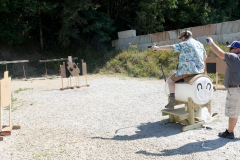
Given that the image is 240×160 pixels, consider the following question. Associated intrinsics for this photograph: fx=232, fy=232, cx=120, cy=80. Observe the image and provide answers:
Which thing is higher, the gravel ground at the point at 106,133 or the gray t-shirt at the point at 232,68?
the gray t-shirt at the point at 232,68

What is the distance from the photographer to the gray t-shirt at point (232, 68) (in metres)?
3.81

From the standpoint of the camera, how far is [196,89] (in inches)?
177

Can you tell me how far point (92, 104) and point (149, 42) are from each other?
9.54 metres

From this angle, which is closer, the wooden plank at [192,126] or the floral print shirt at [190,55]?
the floral print shirt at [190,55]

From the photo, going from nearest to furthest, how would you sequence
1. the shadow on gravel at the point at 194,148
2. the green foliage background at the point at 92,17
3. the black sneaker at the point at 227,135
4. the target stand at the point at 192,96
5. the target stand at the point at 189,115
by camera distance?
the shadow on gravel at the point at 194,148 < the black sneaker at the point at 227,135 < the target stand at the point at 192,96 < the target stand at the point at 189,115 < the green foliage background at the point at 92,17

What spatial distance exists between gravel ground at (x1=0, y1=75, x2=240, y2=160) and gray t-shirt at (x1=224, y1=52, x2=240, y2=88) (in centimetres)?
103

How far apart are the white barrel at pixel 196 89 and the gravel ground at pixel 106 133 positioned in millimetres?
622

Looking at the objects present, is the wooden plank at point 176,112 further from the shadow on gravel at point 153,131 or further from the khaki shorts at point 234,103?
the khaki shorts at point 234,103

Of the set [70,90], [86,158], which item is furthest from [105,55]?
[86,158]

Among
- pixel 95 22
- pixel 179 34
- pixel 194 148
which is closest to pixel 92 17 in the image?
pixel 95 22

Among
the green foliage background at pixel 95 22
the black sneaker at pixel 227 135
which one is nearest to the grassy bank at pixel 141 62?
the green foliage background at pixel 95 22

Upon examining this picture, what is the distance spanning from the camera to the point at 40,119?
584 cm

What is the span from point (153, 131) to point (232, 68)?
1913 mm

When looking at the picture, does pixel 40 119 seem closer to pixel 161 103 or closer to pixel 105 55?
pixel 161 103
